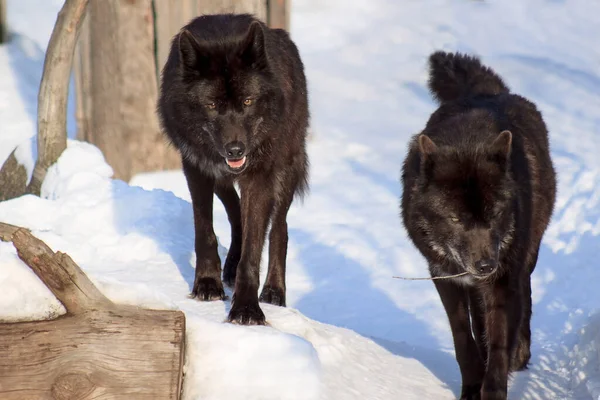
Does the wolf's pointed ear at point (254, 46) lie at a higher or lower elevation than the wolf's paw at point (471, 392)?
higher

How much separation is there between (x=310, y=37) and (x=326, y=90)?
267 cm

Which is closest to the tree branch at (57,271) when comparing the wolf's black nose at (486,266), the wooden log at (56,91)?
the wolf's black nose at (486,266)

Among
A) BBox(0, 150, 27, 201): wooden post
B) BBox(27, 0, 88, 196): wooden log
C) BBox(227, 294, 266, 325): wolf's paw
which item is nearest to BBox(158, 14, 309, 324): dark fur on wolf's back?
BBox(227, 294, 266, 325): wolf's paw

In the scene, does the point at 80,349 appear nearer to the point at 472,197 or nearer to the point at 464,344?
the point at 472,197

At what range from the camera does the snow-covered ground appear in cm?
423

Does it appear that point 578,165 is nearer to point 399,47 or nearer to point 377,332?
point 377,332

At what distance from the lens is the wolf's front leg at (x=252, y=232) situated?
4828 millimetres

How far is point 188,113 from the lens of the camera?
5.07m

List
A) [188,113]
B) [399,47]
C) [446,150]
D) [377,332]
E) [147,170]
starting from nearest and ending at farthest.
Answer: [446,150] < [188,113] < [377,332] < [147,170] < [399,47]

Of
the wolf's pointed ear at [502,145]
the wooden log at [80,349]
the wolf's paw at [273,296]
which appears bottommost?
the wolf's paw at [273,296]

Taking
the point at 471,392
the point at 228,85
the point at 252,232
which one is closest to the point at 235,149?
the point at 228,85

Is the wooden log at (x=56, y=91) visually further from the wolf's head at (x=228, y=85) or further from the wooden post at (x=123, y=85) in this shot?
the wolf's head at (x=228, y=85)

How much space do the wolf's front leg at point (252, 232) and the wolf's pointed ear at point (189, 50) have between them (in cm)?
74

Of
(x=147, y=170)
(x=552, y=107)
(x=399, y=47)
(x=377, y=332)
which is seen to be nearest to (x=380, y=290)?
(x=377, y=332)
